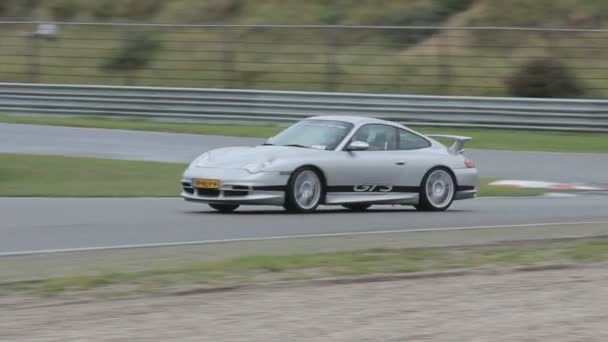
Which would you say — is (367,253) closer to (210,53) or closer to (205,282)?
(205,282)

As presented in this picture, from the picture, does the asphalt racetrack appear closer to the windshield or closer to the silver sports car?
the silver sports car

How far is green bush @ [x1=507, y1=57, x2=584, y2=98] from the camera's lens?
2905cm

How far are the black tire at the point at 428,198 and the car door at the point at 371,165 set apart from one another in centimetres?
44

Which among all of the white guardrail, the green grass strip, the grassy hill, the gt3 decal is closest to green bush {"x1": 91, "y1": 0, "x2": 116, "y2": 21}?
the grassy hill

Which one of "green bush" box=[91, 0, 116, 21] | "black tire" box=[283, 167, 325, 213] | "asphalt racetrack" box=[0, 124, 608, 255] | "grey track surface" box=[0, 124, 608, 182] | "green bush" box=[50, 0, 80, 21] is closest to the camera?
"asphalt racetrack" box=[0, 124, 608, 255]

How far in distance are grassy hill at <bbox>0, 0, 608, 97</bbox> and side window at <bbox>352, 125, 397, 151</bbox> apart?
47.0 feet

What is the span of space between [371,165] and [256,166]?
1711 millimetres

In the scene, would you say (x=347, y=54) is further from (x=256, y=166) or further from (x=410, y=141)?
(x=256, y=166)

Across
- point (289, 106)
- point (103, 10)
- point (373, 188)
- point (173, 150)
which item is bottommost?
point (373, 188)

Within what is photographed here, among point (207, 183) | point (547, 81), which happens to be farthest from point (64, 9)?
point (207, 183)

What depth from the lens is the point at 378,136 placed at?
603 inches

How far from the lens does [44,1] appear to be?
47406mm

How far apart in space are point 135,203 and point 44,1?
34.5 metres

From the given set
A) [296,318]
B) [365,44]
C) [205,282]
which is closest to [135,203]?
[205,282]
